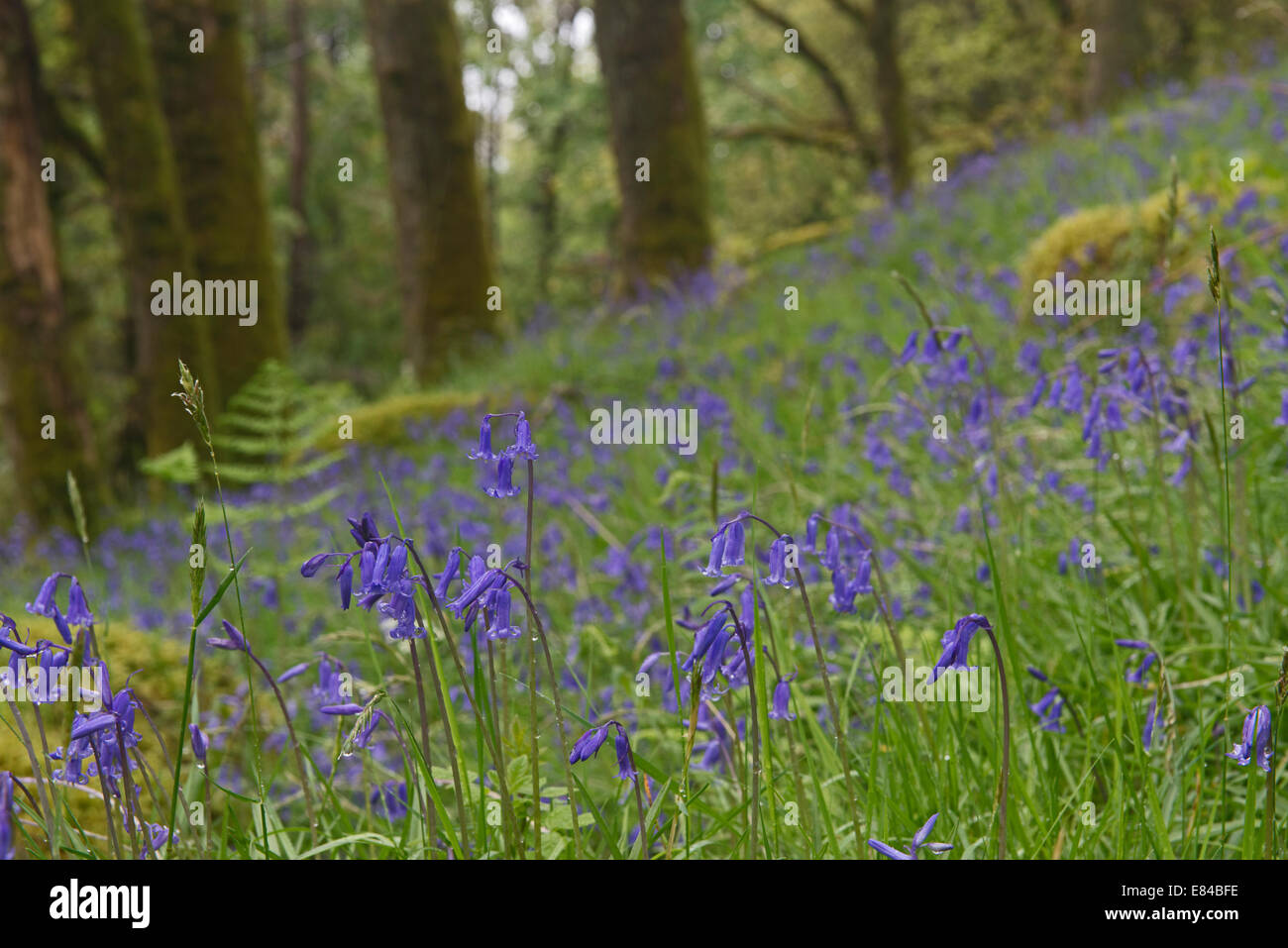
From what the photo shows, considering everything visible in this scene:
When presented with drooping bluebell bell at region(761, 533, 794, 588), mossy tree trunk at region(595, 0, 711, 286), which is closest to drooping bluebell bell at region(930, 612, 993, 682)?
drooping bluebell bell at region(761, 533, 794, 588)

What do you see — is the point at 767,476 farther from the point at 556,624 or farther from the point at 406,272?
the point at 406,272

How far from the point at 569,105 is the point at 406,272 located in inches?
298

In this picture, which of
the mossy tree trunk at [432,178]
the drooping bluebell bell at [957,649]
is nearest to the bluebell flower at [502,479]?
the drooping bluebell bell at [957,649]

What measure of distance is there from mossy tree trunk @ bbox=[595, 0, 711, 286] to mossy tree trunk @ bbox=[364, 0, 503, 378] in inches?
69.1

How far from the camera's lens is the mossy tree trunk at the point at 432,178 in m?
11.7

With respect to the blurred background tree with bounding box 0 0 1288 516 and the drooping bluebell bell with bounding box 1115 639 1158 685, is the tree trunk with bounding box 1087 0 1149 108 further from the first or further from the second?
the drooping bluebell bell with bounding box 1115 639 1158 685

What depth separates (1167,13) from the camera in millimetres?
21234

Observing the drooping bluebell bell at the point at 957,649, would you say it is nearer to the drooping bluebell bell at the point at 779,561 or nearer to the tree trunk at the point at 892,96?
the drooping bluebell bell at the point at 779,561

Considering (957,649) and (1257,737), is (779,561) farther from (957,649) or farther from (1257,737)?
(1257,737)

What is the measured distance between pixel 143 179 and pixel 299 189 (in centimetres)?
1443

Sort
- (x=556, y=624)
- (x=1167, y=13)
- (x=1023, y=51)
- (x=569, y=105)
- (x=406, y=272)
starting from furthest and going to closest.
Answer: (x=1023, y=51)
(x=1167, y=13)
(x=569, y=105)
(x=406, y=272)
(x=556, y=624)

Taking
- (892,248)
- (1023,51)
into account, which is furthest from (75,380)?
(1023,51)

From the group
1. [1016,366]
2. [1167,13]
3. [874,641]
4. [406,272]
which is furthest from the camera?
[1167,13]
